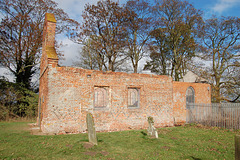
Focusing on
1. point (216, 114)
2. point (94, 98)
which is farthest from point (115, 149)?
point (216, 114)

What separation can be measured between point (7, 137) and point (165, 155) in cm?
774

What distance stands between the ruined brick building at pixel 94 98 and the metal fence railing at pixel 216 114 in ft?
2.89

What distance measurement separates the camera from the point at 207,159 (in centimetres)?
652

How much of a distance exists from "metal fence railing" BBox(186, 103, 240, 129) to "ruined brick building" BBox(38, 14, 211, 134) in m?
0.88

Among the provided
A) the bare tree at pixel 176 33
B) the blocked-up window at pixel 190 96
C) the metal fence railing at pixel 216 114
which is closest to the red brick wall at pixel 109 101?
the metal fence railing at pixel 216 114

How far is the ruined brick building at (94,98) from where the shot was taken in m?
10.6

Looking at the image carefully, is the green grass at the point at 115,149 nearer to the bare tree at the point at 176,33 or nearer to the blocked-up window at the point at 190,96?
the blocked-up window at the point at 190,96

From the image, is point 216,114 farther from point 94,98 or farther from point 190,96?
point 94,98

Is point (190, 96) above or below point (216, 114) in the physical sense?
above

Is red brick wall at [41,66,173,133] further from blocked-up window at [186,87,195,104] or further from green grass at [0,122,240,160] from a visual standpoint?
blocked-up window at [186,87,195,104]

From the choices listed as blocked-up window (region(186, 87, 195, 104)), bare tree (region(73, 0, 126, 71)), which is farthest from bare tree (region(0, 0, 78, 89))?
blocked-up window (region(186, 87, 195, 104))

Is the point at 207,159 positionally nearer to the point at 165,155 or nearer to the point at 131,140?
the point at 165,155

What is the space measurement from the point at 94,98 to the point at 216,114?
994 cm

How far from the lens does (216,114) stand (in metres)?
14.6
